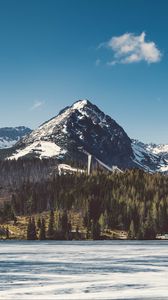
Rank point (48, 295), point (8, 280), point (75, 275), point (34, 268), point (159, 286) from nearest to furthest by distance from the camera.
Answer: point (48, 295) < point (159, 286) < point (8, 280) < point (75, 275) < point (34, 268)

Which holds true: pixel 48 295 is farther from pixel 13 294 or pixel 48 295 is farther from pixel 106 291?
pixel 106 291

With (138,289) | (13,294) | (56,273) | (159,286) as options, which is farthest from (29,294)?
(56,273)

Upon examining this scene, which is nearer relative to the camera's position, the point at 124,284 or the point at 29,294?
the point at 29,294

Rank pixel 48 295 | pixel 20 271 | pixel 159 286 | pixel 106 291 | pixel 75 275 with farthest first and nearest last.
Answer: pixel 20 271
pixel 75 275
pixel 159 286
pixel 106 291
pixel 48 295

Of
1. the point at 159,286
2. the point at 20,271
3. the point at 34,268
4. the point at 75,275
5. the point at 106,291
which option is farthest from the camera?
the point at 34,268

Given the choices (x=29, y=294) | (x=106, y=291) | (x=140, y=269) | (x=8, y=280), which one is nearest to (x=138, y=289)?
(x=106, y=291)

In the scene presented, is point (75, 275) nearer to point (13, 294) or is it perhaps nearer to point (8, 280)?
point (8, 280)

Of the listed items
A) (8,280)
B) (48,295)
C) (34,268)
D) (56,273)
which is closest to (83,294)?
(48,295)

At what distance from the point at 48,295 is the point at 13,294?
3378 millimetres

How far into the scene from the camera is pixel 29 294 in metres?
49.3

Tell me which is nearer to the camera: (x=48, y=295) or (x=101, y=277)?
(x=48, y=295)

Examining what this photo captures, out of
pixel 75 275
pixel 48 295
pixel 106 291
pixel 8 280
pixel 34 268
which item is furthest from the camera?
pixel 34 268

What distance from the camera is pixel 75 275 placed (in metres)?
67.9

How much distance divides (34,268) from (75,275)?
13.6 metres
